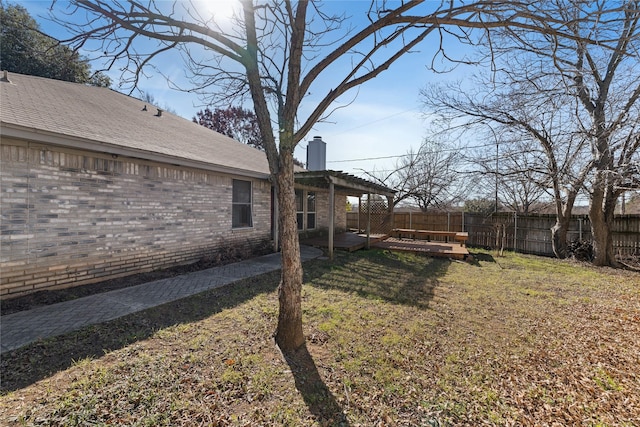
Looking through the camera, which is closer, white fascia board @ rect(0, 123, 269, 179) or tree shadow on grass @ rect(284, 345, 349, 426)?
tree shadow on grass @ rect(284, 345, 349, 426)

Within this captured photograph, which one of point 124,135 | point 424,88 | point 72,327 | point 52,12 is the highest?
point 424,88

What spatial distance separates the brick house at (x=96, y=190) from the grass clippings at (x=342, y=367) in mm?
1977

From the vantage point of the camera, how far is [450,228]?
1494 cm

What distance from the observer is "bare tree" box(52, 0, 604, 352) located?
10.4ft

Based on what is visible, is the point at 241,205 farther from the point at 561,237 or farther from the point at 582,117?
→ the point at 561,237

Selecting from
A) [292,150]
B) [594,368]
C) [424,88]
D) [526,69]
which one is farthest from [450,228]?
[292,150]

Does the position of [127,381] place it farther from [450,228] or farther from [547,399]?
[450,228]

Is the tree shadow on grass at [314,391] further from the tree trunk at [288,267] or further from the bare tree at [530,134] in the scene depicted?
the bare tree at [530,134]

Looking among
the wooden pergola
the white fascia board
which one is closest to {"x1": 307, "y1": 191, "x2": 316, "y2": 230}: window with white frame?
the wooden pergola

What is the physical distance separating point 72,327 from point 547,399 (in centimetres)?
534

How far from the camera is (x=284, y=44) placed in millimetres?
3996

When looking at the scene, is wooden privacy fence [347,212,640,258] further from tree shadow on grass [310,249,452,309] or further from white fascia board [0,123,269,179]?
white fascia board [0,123,269,179]

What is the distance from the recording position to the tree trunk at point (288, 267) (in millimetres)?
3170

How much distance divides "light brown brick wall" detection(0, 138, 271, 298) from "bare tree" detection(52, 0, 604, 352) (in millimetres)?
2094
